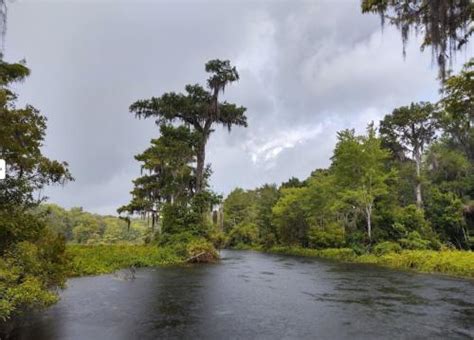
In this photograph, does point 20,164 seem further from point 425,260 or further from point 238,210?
point 238,210

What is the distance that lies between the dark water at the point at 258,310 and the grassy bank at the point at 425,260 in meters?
3.29

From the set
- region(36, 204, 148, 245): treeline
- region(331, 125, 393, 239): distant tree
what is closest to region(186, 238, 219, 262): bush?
region(331, 125, 393, 239): distant tree

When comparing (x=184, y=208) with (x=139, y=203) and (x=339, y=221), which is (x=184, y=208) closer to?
(x=139, y=203)

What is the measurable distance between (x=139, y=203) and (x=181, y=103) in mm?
10234

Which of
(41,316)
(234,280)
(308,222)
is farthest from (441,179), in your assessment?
(41,316)

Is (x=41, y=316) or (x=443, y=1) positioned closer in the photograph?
(x=443, y=1)

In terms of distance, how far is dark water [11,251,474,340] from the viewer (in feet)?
30.9

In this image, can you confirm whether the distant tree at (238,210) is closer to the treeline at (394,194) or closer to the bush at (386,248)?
the treeline at (394,194)

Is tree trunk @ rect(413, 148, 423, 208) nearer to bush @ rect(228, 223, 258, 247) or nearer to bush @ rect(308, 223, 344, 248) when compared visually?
bush @ rect(308, 223, 344, 248)

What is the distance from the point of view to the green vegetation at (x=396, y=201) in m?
31.2

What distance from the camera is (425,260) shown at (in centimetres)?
2478

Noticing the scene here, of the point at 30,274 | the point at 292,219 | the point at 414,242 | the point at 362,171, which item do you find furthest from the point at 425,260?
the point at 292,219

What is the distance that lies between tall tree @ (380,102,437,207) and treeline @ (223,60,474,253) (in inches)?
3.6

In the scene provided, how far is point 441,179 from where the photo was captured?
40531 mm
